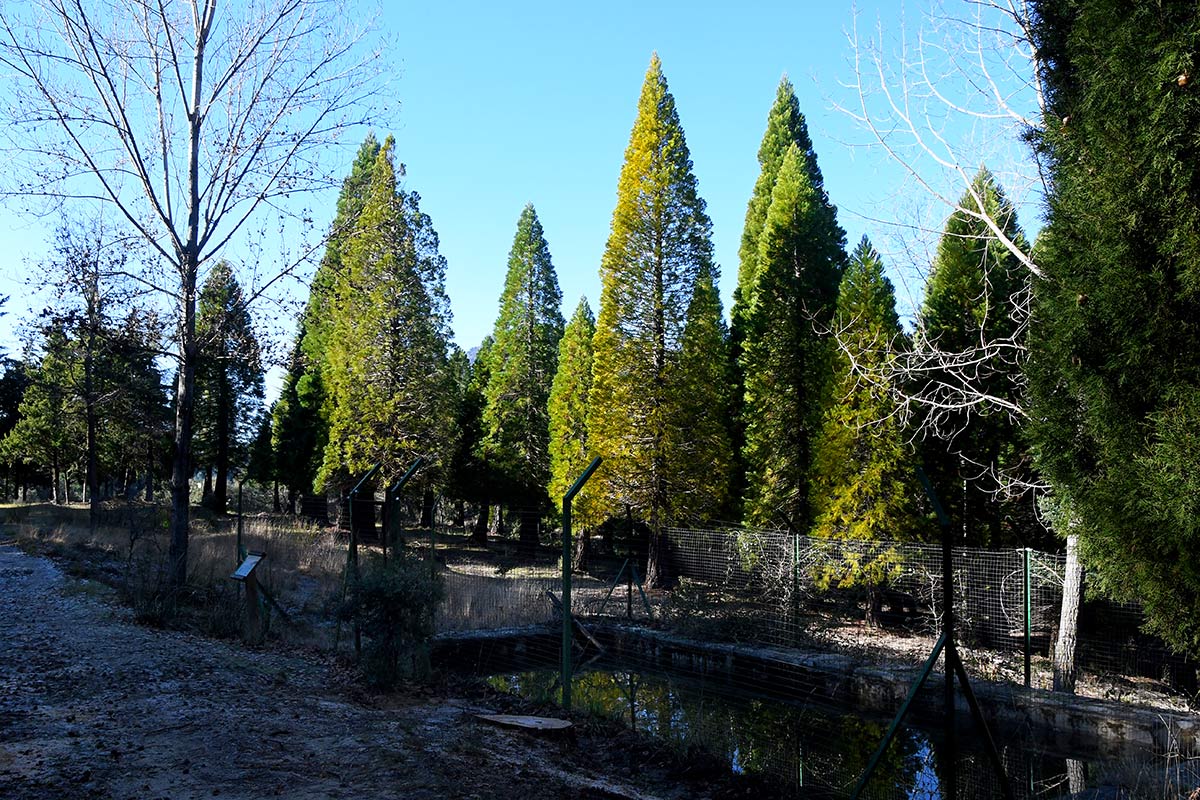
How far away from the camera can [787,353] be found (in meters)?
20.3

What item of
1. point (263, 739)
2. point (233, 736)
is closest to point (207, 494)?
point (233, 736)

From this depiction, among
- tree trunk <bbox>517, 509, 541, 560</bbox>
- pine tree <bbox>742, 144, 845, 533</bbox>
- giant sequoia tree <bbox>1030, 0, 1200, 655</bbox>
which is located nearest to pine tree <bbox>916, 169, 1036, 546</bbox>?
pine tree <bbox>742, 144, 845, 533</bbox>

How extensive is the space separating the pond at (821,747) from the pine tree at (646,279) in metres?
10.2

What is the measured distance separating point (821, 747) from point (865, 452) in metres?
9.45

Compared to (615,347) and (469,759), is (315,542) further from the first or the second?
(469,759)

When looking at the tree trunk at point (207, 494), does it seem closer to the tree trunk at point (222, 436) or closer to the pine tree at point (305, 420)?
the tree trunk at point (222, 436)

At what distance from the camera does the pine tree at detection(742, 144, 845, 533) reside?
19.8 meters

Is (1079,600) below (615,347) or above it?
below

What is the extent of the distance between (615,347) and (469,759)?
1598 centimetres

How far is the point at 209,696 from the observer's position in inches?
269

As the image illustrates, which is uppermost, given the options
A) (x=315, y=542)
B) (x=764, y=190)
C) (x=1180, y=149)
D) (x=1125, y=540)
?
(x=764, y=190)

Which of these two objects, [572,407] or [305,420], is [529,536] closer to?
[572,407]

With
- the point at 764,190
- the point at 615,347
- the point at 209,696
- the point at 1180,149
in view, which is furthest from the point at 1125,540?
the point at 764,190

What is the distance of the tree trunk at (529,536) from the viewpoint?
2136cm
